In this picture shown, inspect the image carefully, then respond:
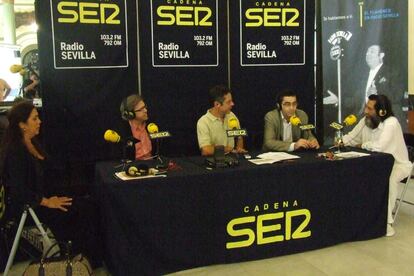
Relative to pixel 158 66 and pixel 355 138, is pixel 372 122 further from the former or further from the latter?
pixel 158 66

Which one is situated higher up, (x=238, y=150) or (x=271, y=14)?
(x=271, y=14)

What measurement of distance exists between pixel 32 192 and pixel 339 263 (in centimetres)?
194

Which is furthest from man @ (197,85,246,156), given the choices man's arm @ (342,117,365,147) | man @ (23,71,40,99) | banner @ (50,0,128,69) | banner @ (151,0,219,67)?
man @ (23,71,40,99)

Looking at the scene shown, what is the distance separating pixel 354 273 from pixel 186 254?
1032 mm

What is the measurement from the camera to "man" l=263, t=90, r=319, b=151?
356cm

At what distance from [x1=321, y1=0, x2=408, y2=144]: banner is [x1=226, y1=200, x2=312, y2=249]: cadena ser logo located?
1922 millimetres

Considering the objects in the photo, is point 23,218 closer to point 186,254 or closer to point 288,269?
point 186,254

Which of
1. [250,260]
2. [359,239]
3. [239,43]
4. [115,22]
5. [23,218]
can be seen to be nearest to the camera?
[23,218]

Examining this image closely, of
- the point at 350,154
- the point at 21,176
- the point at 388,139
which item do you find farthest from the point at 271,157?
the point at 21,176

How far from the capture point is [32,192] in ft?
8.55

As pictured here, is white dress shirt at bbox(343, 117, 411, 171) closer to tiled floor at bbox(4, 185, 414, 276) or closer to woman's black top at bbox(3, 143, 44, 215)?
tiled floor at bbox(4, 185, 414, 276)

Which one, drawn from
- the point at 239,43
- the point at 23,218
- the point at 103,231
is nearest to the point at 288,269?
the point at 103,231

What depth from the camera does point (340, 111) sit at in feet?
16.0

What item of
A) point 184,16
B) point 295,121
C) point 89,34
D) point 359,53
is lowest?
point 295,121
